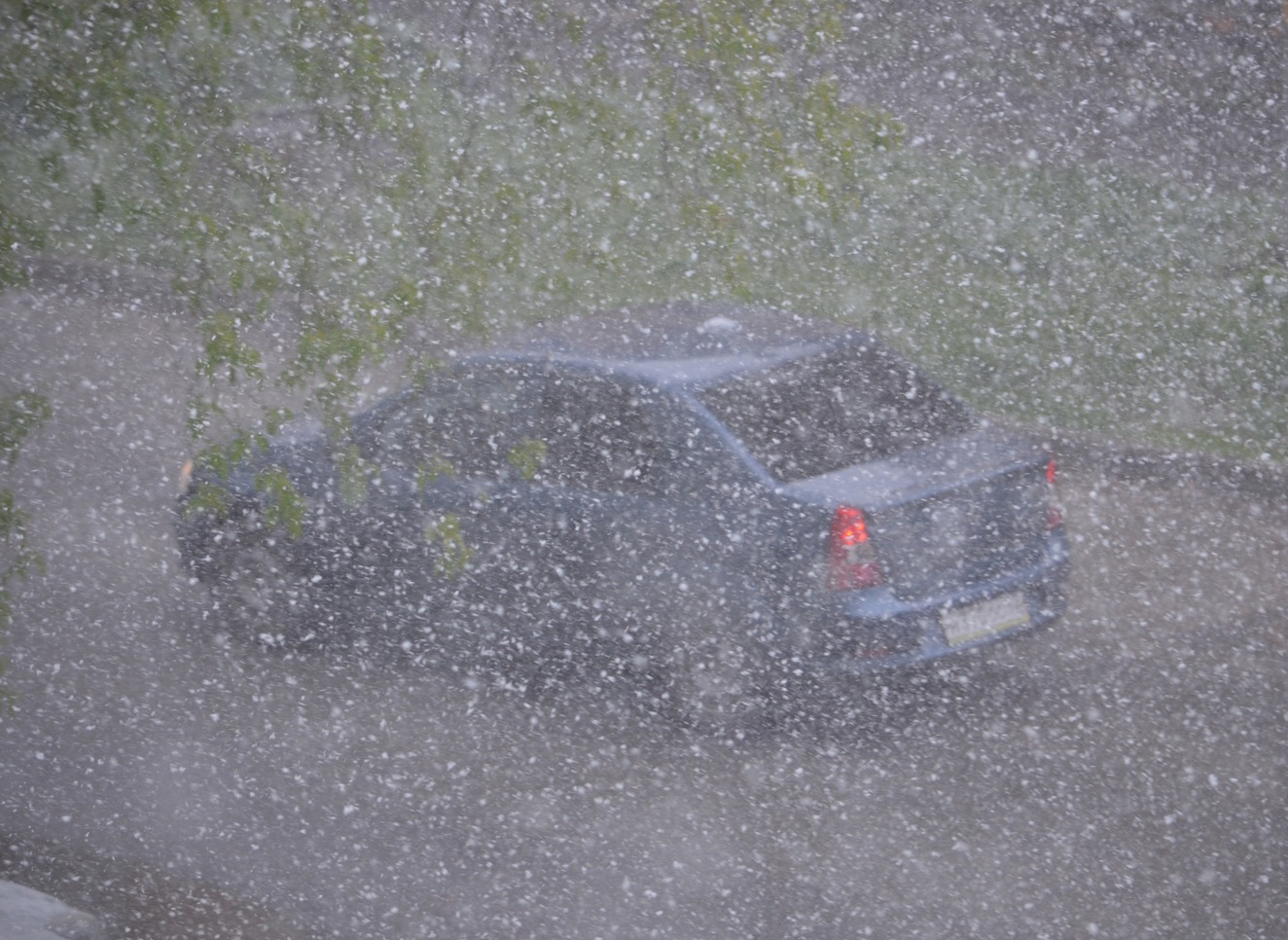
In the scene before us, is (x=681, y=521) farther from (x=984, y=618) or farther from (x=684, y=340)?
(x=984, y=618)

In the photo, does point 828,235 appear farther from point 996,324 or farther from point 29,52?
point 29,52

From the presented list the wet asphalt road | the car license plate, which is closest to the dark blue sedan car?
the car license plate

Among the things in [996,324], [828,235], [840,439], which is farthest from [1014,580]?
[828,235]

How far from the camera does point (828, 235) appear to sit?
26.8 feet

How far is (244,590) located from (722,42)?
309 cm

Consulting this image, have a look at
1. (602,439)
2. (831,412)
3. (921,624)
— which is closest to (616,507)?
(602,439)

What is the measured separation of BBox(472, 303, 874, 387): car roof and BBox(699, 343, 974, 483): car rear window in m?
0.08

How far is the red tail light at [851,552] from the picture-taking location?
3.82 metres

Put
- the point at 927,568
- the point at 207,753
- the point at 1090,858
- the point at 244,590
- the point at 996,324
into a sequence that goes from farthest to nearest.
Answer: the point at 996,324 < the point at 244,590 < the point at 207,753 < the point at 927,568 < the point at 1090,858

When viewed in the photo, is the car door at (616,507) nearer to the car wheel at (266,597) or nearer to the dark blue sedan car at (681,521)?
the dark blue sedan car at (681,521)

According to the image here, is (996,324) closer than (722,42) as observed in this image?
No

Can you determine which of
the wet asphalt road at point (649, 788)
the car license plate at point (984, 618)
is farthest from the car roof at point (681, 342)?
the wet asphalt road at point (649, 788)

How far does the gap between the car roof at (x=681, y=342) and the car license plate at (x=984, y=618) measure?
1.08 metres

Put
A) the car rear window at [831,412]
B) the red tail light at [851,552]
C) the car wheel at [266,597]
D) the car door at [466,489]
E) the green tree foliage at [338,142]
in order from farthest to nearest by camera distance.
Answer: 1. the car wheel at [266,597]
2. the car door at [466,489]
3. the car rear window at [831,412]
4. the red tail light at [851,552]
5. the green tree foliage at [338,142]
